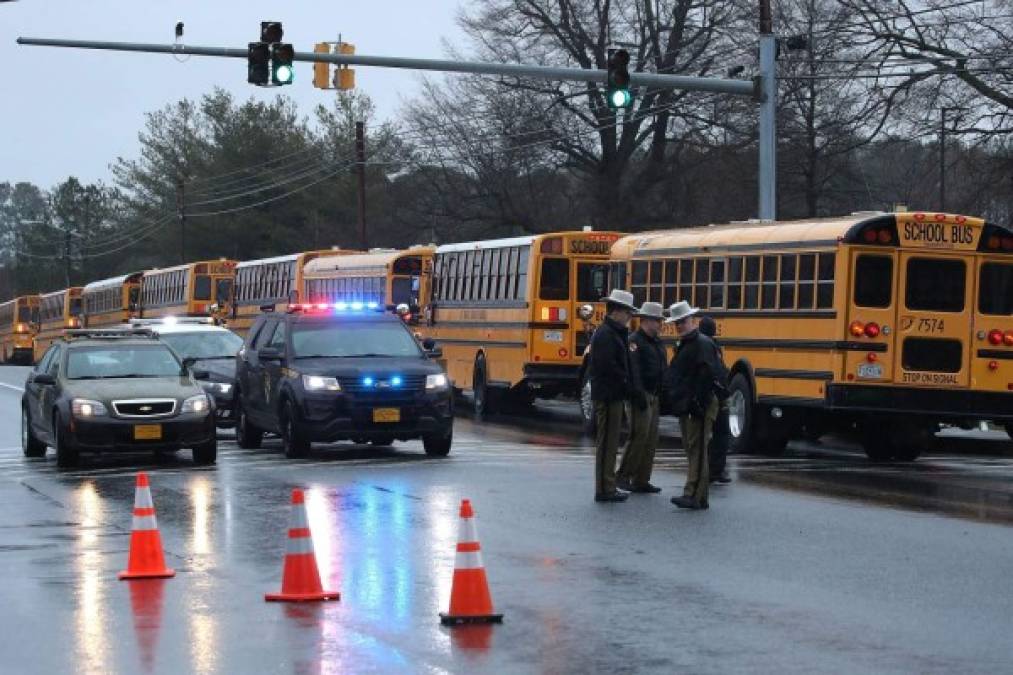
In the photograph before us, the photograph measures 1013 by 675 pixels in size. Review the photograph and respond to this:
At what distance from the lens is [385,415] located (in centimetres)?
2281

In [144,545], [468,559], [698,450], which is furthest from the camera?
[698,450]

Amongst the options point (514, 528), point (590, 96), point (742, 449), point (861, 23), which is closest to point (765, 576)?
point (514, 528)

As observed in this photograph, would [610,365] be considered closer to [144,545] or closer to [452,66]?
[144,545]

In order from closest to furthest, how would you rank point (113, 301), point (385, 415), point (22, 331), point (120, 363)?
point (385, 415) < point (120, 363) < point (113, 301) < point (22, 331)

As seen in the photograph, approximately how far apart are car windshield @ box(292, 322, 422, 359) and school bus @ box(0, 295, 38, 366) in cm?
6230

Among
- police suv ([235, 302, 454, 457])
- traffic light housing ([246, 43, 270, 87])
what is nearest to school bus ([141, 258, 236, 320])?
traffic light housing ([246, 43, 270, 87])

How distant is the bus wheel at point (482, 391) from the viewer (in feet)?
114

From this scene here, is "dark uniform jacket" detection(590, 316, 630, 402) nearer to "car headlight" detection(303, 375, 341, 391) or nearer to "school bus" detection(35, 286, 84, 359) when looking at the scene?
"car headlight" detection(303, 375, 341, 391)

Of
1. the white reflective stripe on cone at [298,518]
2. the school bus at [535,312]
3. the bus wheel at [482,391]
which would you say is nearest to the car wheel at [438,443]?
the school bus at [535,312]

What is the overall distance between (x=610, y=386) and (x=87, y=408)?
6.92m

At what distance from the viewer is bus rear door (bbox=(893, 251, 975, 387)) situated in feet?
75.2

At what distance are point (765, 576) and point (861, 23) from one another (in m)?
28.9

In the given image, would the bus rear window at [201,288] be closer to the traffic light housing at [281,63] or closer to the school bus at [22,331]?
the school bus at [22,331]

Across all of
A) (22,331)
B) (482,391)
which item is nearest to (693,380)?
(482,391)
